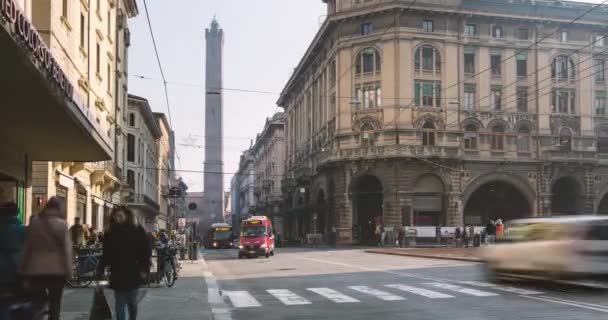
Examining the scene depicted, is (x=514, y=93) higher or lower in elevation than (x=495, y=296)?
higher

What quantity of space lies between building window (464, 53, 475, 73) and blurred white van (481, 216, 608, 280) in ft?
151

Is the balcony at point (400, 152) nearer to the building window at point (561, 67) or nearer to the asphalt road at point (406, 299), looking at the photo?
the building window at point (561, 67)

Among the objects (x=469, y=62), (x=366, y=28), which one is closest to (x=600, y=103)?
(x=469, y=62)

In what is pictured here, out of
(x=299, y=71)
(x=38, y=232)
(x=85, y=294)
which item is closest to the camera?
(x=38, y=232)

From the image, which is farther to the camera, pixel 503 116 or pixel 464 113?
pixel 503 116

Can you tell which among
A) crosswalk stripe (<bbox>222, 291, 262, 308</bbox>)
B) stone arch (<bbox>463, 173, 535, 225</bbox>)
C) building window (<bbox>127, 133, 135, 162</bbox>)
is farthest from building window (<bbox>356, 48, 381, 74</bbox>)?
crosswalk stripe (<bbox>222, 291, 262, 308</bbox>)

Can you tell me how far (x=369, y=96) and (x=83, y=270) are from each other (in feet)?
148

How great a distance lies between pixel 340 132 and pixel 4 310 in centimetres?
5568

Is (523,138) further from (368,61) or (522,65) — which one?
(368,61)

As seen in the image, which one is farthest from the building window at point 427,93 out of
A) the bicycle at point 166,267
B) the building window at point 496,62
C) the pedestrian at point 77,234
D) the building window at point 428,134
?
the bicycle at point 166,267

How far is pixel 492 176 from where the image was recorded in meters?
61.4

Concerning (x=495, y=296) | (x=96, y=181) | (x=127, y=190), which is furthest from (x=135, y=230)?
(x=127, y=190)

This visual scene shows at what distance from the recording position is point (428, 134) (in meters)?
60.7

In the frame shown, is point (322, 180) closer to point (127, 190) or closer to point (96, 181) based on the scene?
point (127, 190)
